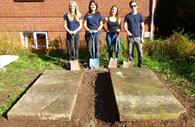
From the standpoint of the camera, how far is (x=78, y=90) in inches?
265

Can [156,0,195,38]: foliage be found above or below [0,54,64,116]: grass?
above

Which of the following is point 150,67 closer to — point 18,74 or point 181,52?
point 181,52

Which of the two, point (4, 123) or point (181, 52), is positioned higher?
point (181, 52)

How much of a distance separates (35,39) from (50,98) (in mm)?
5740

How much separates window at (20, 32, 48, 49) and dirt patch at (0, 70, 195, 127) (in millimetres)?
4500

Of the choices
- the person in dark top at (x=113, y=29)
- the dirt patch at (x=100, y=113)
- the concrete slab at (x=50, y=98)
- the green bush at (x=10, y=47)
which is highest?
the person in dark top at (x=113, y=29)

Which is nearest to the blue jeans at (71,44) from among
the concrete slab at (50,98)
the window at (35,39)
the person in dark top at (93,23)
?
the person in dark top at (93,23)

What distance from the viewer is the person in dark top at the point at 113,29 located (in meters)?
8.25

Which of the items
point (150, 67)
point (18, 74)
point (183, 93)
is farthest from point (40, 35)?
point (183, 93)

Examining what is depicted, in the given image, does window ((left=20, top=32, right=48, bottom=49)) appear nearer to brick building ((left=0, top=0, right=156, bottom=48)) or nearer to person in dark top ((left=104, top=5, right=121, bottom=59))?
Result: brick building ((left=0, top=0, right=156, bottom=48))

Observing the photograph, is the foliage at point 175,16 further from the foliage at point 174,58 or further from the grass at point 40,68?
the grass at point 40,68

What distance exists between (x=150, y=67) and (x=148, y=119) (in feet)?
11.8

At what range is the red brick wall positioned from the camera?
10906 millimetres

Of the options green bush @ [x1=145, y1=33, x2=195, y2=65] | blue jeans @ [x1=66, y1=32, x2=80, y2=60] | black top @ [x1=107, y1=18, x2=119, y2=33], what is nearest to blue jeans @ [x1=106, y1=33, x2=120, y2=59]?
black top @ [x1=107, y1=18, x2=119, y2=33]
